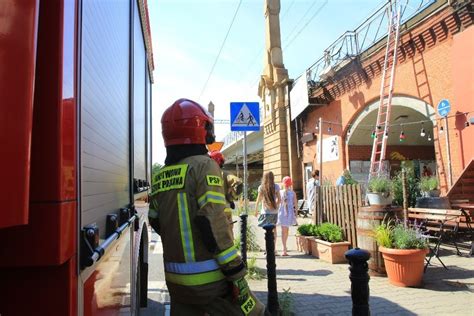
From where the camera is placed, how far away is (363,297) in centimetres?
269

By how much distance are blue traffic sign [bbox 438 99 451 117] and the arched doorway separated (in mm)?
3987

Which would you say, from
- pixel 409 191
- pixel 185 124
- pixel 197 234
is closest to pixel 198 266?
pixel 197 234

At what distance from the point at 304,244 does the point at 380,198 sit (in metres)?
2.11

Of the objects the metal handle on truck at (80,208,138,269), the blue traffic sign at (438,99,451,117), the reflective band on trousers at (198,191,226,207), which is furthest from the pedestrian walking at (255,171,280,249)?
the metal handle on truck at (80,208,138,269)

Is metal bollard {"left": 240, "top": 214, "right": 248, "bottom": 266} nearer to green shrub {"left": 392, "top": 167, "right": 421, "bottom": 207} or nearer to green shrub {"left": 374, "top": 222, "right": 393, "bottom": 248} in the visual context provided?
green shrub {"left": 374, "top": 222, "right": 393, "bottom": 248}

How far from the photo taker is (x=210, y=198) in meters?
2.39

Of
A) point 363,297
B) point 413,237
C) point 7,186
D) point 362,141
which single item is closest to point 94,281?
point 7,186

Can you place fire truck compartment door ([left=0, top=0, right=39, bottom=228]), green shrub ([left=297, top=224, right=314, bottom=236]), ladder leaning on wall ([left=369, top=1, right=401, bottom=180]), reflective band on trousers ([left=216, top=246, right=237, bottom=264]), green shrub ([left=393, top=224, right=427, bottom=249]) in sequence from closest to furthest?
1. fire truck compartment door ([left=0, top=0, right=39, bottom=228])
2. reflective band on trousers ([left=216, top=246, right=237, bottom=264])
3. green shrub ([left=393, top=224, right=427, bottom=249])
4. green shrub ([left=297, top=224, right=314, bottom=236])
5. ladder leaning on wall ([left=369, top=1, right=401, bottom=180])

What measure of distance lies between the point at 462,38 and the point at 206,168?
35.2 ft

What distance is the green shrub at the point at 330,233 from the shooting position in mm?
8000

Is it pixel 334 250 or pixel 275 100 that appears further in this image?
pixel 275 100

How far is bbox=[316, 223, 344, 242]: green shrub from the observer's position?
26.2 feet

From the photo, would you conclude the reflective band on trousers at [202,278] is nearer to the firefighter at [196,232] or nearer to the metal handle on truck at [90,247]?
the firefighter at [196,232]

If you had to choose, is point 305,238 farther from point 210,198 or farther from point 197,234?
point 210,198
